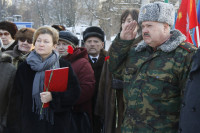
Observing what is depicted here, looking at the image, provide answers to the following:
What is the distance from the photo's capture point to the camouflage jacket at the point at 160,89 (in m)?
2.04

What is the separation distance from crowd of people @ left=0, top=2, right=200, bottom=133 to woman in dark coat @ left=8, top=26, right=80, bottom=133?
0.4 inches

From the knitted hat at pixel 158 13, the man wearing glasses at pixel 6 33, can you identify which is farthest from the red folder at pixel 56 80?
the man wearing glasses at pixel 6 33

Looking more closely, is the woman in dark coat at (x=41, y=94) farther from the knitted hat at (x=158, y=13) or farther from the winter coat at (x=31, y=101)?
the knitted hat at (x=158, y=13)

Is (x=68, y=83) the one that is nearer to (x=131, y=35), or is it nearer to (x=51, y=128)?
(x=51, y=128)

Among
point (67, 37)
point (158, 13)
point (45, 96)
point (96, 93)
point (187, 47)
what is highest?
point (158, 13)

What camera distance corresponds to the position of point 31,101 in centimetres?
269

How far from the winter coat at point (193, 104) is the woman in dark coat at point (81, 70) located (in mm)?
1756

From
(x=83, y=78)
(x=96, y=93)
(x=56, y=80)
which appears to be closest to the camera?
(x=56, y=80)

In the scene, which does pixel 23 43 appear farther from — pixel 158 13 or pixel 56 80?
pixel 158 13

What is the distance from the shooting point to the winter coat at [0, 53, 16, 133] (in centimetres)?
301

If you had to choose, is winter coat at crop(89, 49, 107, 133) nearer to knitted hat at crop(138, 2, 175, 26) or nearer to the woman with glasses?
the woman with glasses

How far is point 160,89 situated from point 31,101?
145cm

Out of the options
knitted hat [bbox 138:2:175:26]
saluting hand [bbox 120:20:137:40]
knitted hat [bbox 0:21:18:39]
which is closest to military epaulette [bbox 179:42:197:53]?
knitted hat [bbox 138:2:175:26]

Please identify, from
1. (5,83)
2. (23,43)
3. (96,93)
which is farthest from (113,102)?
(23,43)
